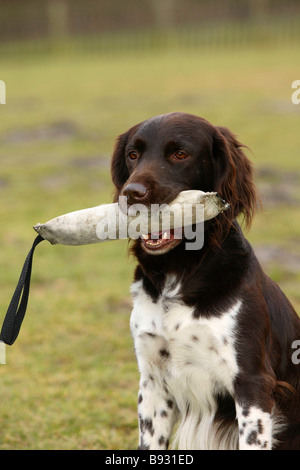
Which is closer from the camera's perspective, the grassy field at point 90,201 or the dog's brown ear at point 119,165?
the dog's brown ear at point 119,165

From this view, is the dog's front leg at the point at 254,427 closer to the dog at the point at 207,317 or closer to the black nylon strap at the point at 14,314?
the dog at the point at 207,317

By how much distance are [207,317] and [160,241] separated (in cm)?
39

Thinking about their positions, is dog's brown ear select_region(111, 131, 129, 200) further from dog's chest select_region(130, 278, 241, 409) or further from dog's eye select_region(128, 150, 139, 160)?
dog's chest select_region(130, 278, 241, 409)

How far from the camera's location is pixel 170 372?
10.6 feet

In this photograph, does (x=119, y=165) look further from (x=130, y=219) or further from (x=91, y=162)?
(x=91, y=162)

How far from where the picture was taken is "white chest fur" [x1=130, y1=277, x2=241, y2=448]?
3.08 metres

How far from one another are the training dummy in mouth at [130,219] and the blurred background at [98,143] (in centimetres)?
47

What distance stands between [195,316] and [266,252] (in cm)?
442

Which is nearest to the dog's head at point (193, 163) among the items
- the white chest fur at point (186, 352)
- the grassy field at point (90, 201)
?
the white chest fur at point (186, 352)

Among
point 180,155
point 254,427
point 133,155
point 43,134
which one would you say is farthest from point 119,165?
point 43,134

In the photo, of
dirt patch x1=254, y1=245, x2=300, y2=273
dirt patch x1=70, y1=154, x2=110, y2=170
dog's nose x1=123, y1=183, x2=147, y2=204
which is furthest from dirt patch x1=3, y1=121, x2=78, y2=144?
dog's nose x1=123, y1=183, x2=147, y2=204

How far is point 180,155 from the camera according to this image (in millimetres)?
3268

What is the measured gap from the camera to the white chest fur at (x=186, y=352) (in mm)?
3076

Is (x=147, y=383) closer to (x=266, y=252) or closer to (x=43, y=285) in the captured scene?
(x=43, y=285)
